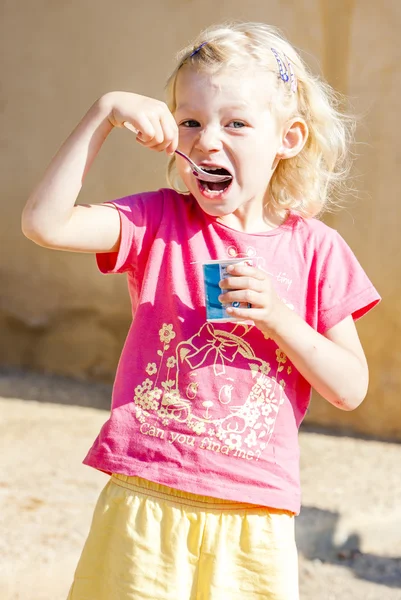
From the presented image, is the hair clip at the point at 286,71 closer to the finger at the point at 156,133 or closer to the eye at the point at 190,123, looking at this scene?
the eye at the point at 190,123

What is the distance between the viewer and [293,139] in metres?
2.10

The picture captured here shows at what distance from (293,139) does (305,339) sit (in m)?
0.53

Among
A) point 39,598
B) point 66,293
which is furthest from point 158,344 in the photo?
point 66,293

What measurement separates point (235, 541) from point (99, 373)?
10.4ft

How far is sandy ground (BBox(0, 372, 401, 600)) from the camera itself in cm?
309

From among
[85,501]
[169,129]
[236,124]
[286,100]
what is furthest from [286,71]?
[85,501]

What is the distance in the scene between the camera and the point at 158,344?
1.86 m

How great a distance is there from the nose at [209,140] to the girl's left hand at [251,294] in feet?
0.89

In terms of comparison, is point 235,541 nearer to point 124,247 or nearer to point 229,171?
point 124,247

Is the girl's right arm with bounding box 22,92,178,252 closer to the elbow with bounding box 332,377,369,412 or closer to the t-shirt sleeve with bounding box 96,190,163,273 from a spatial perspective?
the t-shirt sleeve with bounding box 96,190,163,273

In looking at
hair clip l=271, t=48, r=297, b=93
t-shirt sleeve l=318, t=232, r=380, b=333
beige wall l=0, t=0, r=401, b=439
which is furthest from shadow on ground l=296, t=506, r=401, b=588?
hair clip l=271, t=48, r=297, b=93

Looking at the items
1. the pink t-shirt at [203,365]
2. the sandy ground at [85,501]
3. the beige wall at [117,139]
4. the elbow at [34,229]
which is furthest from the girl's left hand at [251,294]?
the beige wall at [117,139]

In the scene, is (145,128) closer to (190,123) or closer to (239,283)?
(190,123)

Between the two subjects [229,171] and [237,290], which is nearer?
[237,290]
